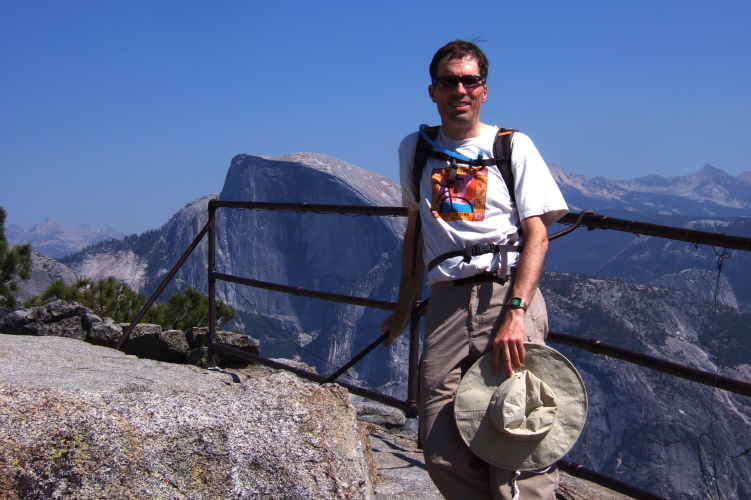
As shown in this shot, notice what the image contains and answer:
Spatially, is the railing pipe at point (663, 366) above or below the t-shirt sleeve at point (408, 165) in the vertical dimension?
below

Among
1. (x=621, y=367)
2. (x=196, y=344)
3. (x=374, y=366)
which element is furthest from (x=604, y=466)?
(x=196, y=344)

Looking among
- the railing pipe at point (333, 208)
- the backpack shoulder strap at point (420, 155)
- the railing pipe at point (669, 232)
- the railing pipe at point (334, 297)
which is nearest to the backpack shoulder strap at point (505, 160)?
the backpack shoulder strap at point (420, 155)

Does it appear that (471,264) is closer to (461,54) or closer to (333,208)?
(461,54)

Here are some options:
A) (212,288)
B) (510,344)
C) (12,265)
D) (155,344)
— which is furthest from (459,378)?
(12,265)

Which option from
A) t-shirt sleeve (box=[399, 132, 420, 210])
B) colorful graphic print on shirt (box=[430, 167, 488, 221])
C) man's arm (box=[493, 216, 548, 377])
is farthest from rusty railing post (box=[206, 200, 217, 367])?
man's arm (box=[493, 216, 548, 377])

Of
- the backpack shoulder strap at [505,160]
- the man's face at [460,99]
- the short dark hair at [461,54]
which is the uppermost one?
the short dark hair at [461,54]

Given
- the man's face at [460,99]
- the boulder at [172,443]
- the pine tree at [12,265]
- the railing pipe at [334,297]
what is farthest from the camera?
the pine tree at [12,265]

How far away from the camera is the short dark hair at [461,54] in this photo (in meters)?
2.61

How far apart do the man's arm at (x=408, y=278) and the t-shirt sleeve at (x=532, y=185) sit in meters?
0.48

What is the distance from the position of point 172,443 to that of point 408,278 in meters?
1.09

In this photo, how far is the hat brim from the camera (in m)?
2.24

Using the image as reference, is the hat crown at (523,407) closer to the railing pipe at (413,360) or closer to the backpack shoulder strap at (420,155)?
the backpack shoulder strap at (420,155)

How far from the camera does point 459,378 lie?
2434 millimetres

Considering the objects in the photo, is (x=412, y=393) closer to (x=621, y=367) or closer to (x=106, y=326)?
(x=106, y=326)
